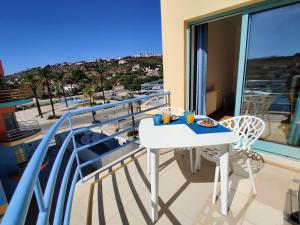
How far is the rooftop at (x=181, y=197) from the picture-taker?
142cm

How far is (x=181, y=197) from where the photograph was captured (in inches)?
64.2

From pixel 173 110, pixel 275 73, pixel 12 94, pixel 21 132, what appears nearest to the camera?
pixel 275 73

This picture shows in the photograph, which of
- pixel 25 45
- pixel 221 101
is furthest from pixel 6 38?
pixel 221 101

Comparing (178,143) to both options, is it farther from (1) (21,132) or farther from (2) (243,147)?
(1) (21,132)

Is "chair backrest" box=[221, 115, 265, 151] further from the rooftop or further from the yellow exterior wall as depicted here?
the yellow exterior wall

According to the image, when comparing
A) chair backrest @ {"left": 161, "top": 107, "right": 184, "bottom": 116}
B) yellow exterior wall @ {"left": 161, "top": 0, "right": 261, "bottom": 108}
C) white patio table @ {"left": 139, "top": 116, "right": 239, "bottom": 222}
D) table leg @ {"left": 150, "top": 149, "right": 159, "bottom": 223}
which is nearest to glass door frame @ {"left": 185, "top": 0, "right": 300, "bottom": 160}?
yellow exterior wall @ {"left": 161, "top": 0, "right": 261, "bottom": 108}

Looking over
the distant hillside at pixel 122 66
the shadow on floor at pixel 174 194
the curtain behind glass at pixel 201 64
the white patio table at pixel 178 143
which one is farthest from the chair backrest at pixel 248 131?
the distant hillside at pixel 122 66

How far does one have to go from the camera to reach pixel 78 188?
1.82 m

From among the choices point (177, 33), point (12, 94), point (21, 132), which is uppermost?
point (177, 33)

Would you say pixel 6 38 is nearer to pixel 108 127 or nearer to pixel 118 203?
pixel 108 127

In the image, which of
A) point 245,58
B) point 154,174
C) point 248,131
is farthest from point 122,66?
point 154,174

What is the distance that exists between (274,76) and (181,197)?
2.06 metres

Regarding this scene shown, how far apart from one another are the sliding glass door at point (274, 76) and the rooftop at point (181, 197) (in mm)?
455

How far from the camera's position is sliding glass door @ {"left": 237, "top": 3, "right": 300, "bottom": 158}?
6.54 feet
